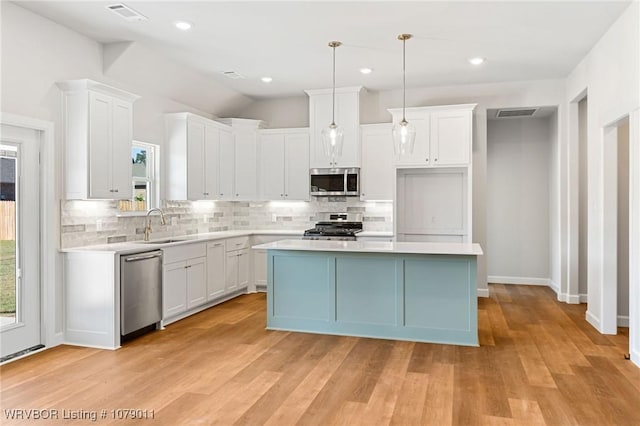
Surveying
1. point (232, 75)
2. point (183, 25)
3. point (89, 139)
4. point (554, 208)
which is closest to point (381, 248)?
point (183, 25)

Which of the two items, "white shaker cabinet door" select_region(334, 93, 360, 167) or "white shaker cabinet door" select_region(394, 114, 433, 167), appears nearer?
"white shaker cabinet door" select_region(394, 114, 433, 167)

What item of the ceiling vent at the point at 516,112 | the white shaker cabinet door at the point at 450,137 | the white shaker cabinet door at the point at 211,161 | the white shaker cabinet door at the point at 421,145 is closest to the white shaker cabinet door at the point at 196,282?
the white shaker cabinet door at the point at 211,161

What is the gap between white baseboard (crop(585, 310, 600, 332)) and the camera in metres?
4.96

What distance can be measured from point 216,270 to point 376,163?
8.83ft

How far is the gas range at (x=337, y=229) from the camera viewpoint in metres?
6.70

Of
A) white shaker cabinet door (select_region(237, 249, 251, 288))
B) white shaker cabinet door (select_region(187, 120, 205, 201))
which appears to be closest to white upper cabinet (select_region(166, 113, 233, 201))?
white shaker cabinet door (select_region(187, 120, 205, 201))

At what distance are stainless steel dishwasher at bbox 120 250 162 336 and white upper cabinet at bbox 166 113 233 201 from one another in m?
1.38

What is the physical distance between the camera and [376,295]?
4746 millimetres

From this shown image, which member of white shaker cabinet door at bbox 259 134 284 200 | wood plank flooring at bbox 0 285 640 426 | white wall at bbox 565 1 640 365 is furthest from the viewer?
white shaker cabinet door at bbox 259 134 284 200

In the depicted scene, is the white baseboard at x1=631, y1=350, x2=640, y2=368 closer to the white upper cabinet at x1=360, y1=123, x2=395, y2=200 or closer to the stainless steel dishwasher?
the white upper cabinet at x1=360, y1=123, x2=395, y2=200

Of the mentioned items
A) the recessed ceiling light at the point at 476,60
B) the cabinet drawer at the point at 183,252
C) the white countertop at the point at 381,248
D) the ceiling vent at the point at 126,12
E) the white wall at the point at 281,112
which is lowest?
the cabinet drawer at the point at 183,252

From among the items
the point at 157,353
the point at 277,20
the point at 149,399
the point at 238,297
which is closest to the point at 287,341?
the point at 157,353

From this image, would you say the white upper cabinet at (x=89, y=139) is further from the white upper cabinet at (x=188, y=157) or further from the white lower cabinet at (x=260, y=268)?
the white lower cabinet at (x=260, y=268)

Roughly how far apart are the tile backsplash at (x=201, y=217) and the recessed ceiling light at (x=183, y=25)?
197cm
